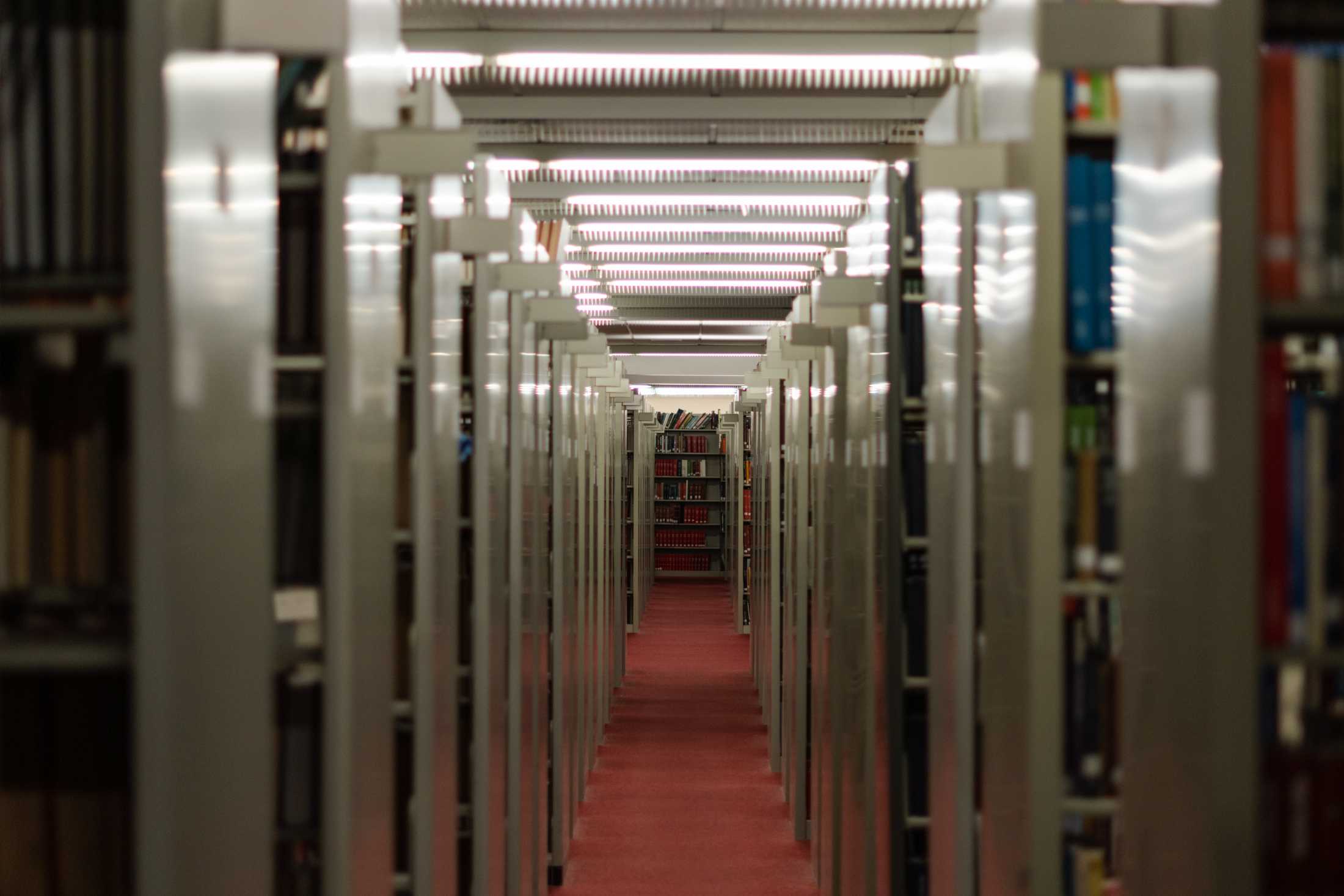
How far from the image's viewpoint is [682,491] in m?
18.9

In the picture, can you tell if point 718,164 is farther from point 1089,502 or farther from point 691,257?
point 1089,502

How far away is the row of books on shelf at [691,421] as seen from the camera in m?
19.1

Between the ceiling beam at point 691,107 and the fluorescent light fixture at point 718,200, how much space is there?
37.8 inches

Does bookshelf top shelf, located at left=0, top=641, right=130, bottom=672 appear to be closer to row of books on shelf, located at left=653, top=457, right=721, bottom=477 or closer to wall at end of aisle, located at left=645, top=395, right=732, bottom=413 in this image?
row of books on shelf, located at left=653, top=457, right=721, bottom=477

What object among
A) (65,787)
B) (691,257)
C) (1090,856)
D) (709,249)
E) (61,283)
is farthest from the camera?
→ (691,257)

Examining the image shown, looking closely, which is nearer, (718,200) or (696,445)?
(718,200)

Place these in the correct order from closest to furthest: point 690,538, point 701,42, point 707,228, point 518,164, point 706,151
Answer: point 701,42
point 706,151
point 518,164
point 707,228
point 690,538

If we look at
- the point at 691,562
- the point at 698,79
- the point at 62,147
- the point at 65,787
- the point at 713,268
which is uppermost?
the point at 698,79

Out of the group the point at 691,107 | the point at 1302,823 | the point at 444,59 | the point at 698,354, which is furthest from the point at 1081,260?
the point at 698,354

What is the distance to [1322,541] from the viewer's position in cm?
155

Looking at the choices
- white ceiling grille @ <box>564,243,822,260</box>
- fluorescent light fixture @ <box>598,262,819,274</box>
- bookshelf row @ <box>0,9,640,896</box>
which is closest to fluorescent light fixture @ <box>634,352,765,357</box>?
fluorescent light fixture @ <box>598,262,819,274</box>

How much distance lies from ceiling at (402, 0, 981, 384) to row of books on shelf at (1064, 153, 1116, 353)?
55.3 inches

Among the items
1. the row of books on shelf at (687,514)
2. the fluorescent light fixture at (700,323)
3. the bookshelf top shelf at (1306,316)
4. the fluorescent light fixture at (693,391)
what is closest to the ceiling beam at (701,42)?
the bookshelf top shelf at (1306,316)

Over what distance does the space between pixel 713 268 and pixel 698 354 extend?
317 inches
